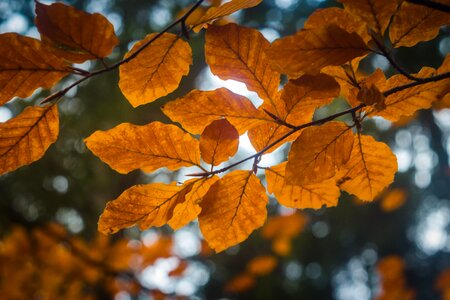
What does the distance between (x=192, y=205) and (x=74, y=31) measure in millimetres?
281

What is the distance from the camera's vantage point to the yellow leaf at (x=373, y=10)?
358 millimetres

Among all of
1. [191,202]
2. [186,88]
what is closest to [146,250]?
[186,88]

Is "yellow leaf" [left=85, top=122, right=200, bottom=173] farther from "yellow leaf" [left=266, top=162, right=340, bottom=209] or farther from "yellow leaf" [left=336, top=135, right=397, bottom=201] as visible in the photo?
"yellow leaf" [left=336, top=135, right=397, bottom=201]

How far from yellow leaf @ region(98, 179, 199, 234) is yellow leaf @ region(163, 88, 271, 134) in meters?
Answer: 0.09

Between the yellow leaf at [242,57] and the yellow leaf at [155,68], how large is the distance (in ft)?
0.14

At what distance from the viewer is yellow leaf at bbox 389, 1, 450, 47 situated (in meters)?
0.38

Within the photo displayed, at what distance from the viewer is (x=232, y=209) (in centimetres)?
49

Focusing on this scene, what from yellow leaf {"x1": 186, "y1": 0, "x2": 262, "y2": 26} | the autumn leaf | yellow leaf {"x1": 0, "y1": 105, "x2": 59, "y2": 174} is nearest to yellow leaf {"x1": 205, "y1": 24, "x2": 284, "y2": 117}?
yellow leaf {"x1": 186, "y1": 0, "x2": 262, "y2": 26}

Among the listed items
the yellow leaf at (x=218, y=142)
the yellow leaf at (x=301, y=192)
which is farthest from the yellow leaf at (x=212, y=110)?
the yellow leaf at (x=301, y=192)

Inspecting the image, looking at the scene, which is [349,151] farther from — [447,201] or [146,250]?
[447,201]

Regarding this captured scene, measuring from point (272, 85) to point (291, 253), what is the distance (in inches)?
206

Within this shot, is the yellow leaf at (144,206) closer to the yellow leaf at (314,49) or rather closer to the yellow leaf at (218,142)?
the yellow leaf at (218,142)

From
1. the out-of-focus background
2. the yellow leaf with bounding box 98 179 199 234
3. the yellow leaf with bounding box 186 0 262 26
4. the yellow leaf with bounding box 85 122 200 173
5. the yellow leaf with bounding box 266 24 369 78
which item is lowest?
the yellow leaf with bounding box 98 179 199 234

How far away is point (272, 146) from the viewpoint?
454 mm
